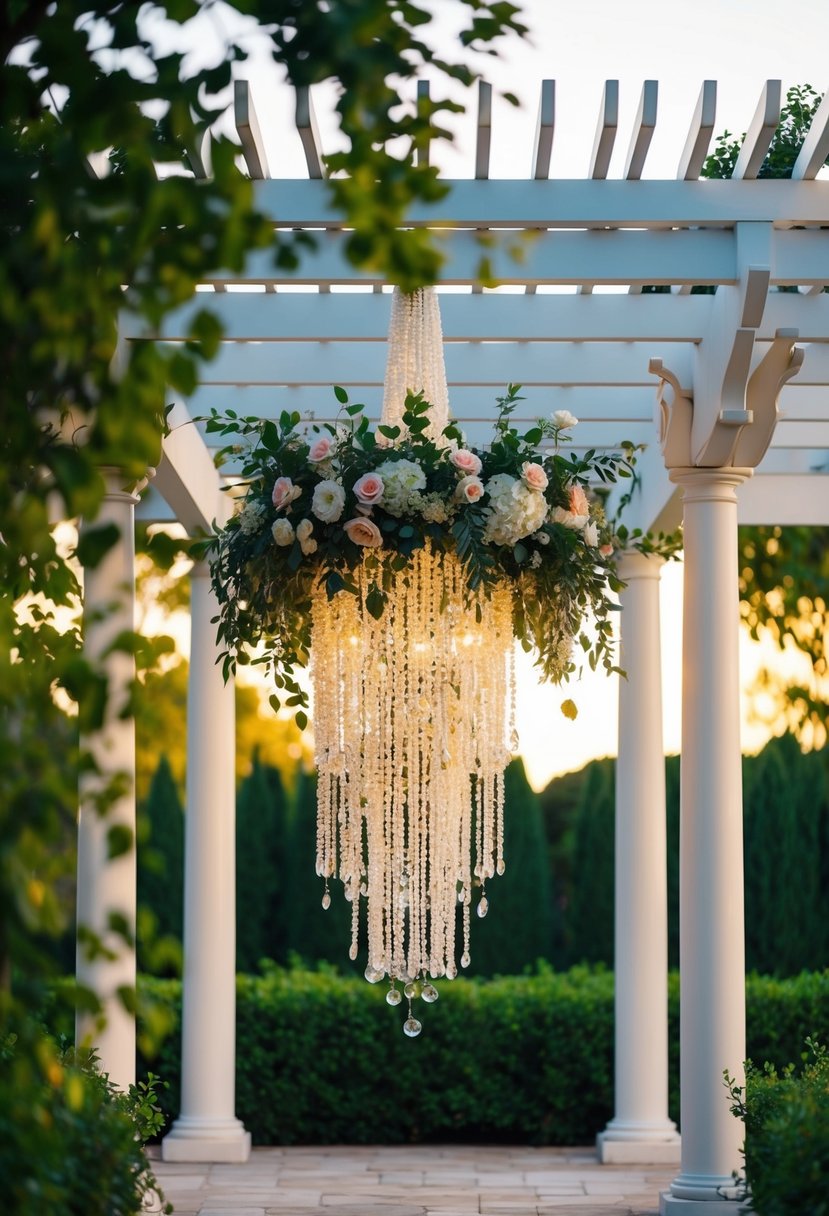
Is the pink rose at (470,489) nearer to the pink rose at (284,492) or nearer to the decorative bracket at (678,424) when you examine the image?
the pink rose at (284,492)

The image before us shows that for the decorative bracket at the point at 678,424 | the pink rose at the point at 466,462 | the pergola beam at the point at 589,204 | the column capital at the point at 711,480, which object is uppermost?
the pergola beam at the point at 589,204

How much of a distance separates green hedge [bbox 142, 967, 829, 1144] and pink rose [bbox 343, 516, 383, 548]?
15.4 ft

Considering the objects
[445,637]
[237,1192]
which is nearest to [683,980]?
[445,637]

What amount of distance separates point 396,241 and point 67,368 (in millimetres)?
506

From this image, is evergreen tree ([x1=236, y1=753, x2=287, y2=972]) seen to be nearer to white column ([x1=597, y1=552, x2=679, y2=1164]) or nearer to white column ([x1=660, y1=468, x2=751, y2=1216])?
white column ([x1=597, y1=552, x2=679, y2=1164])

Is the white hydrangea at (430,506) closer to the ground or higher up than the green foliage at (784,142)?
closer to the ground

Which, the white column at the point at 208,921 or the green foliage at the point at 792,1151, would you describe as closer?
the green foliage at the point at 792,1151

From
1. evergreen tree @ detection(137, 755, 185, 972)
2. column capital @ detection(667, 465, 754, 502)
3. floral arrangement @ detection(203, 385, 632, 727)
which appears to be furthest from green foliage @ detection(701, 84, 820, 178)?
→ evergreen tree @ detection(137, 755, 185, 972)

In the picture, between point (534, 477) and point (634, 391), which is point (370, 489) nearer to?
point (534, 477)

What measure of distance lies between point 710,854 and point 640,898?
2.13 m

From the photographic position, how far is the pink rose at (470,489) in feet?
14.1

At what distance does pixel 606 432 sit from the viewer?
714cm

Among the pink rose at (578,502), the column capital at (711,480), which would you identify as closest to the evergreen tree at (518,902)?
the column capital at (711,480)

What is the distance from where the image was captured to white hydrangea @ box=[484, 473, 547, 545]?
431 centimetres
